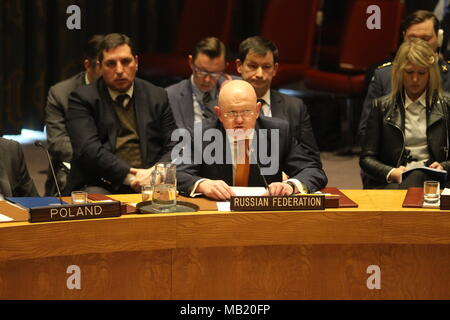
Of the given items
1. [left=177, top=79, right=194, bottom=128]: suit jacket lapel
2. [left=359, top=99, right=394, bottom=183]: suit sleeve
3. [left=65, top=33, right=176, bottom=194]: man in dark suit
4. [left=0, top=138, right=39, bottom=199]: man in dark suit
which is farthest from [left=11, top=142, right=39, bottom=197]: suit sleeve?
[left=359, top=99, right=394, bottom=183]: suit sleeve

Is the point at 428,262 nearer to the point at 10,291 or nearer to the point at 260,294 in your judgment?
the point at 260,294

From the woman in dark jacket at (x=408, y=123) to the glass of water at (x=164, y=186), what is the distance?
1.36 metres

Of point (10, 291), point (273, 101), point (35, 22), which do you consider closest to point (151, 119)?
point (273, 101)

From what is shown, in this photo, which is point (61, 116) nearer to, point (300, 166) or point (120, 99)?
point (120, 99)

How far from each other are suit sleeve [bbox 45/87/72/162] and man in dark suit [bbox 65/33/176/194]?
0.60 meters

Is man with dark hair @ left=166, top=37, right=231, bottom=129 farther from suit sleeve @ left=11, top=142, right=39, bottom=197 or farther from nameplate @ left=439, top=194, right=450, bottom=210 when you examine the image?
nameplate @ left=439, top=194, right=450, bottom=210

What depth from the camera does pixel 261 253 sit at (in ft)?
9.71

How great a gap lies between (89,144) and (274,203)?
1.22m

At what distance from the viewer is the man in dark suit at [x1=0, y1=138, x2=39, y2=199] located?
342 cm

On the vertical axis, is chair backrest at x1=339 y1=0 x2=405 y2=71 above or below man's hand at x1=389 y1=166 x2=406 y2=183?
above

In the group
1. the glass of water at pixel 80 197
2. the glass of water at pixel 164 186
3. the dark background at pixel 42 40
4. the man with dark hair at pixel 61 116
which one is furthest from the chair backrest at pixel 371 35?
the glass of water at pixel 80 197

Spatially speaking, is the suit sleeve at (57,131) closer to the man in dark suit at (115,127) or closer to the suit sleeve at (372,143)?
the man in dark suit at (115,127)

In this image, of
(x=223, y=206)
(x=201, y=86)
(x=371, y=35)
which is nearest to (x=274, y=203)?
(x=223, y=206)

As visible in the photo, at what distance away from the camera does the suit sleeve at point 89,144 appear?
3.83 metres
